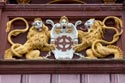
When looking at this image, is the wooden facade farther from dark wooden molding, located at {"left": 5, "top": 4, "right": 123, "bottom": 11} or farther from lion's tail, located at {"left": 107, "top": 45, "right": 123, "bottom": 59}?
dark wooden molding, located at {"left": 5, "top": 4, "right": 123, "bottom": 11}

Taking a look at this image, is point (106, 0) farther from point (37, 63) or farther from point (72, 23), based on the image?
point (37, 63)

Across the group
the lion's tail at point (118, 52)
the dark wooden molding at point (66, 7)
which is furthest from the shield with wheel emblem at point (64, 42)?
the lion's tail at point (118, 52)

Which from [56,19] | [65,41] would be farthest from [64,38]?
[56,19]

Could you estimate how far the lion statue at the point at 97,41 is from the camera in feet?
35.4

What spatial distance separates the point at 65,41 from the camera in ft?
36.0

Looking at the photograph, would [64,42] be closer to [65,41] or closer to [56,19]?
[65,41]

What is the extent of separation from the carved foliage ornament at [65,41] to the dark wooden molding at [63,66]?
0.51 ft

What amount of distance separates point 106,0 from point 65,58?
1.38 meters

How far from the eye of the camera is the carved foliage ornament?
10812 mm

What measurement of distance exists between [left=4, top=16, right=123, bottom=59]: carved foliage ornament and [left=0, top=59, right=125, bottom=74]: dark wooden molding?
0.51 feet

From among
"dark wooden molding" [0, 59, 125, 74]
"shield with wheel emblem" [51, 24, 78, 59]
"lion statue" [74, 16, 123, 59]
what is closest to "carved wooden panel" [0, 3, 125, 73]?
"dark wooden molding" [0, 59, 125, 74]

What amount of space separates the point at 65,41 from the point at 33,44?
465mm

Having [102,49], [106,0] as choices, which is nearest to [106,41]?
[102,49]

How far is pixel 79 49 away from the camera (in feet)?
35.7
